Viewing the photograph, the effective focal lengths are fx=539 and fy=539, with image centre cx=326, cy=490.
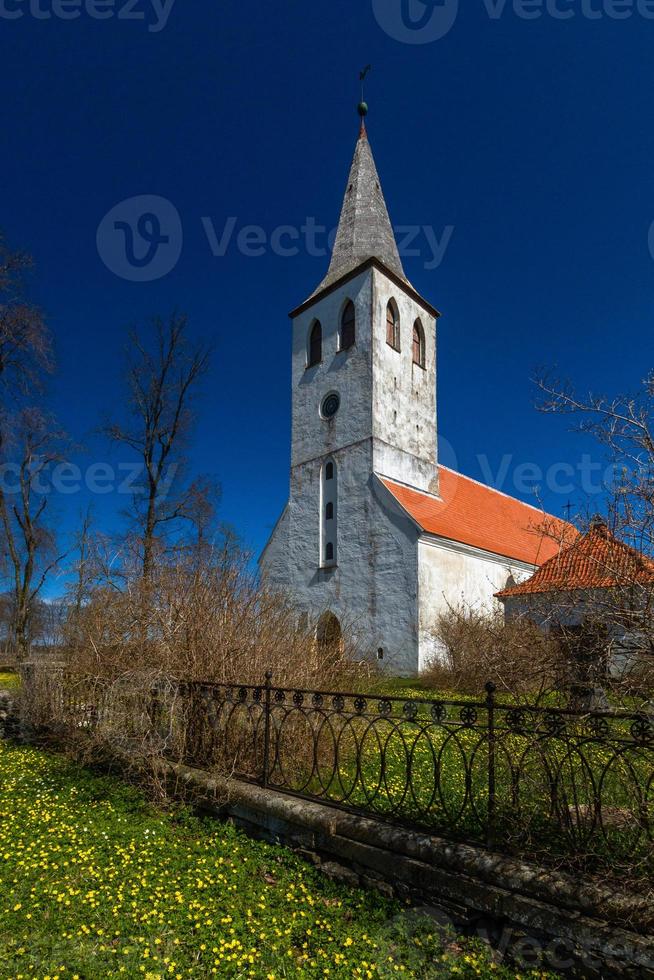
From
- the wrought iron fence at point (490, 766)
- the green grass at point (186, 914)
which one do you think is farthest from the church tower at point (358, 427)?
the green grass at point (186, 914)

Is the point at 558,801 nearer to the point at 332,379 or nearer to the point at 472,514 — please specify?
the point at 332,379

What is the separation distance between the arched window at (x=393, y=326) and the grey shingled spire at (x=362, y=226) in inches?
62.9

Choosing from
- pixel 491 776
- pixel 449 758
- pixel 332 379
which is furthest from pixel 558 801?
pixel 332 379

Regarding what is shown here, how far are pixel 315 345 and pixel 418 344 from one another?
428 centimetres

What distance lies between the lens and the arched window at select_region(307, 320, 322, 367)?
22.0 metres

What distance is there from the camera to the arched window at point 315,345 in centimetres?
2198

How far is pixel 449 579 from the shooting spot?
18.1 m

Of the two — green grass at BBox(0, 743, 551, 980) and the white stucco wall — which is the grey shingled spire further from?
green grass at BBox(0, 743, 551, 980)

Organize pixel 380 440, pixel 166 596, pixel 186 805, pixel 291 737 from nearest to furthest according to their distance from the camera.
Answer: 1. pixel 186 805
2. pixel 291 737
3. pixel 166 596
4. pixel 380 440

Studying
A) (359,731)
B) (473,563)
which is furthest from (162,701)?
(473,563)

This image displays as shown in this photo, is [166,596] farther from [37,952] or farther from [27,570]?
[27,570]

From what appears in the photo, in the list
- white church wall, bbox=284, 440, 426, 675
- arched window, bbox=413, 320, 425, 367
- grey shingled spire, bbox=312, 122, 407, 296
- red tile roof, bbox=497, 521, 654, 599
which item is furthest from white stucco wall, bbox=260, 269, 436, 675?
red tile roof, bbox=497, 521, 654, 599

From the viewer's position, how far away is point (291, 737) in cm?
578

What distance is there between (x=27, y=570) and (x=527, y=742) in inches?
670
